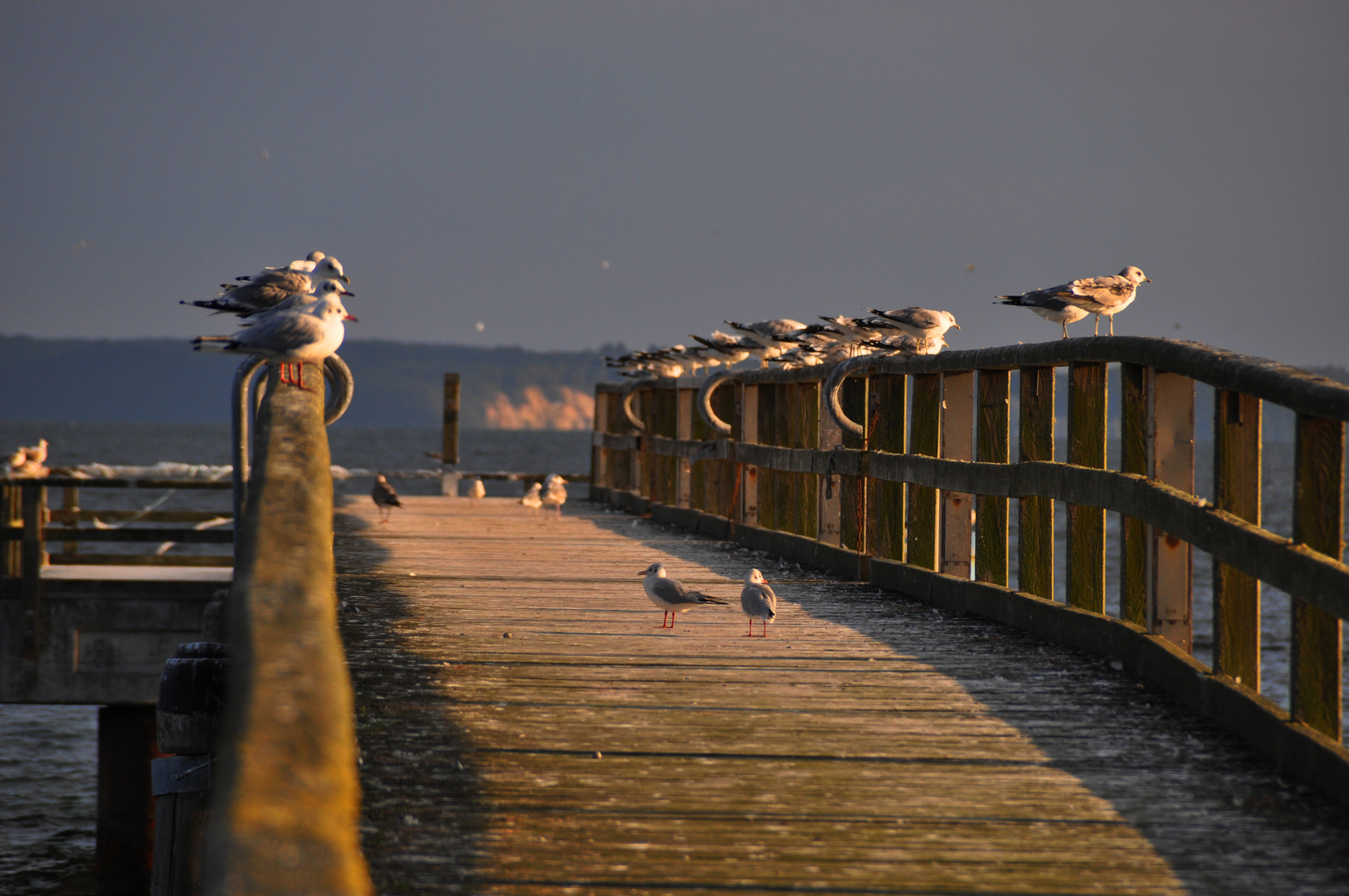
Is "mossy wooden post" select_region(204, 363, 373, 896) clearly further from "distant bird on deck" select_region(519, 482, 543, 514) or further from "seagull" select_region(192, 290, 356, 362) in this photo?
"distant bird on deck" select_region(519, 482, 543, 514)

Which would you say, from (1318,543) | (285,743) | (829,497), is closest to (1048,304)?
(829,497)

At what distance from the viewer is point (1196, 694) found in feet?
14.0

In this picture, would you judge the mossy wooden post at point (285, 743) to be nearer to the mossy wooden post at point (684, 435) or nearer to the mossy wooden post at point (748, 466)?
the mossy wooden post at point (748, 466)

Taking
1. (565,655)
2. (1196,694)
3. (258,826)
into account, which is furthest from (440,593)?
(258,826)

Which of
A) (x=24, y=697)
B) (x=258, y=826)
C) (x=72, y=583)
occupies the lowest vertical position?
(x=24, y=697)

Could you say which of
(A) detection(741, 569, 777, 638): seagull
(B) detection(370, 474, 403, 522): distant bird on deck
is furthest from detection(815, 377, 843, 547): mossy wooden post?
(B) detection(370, 474, 403, 522): distant bird on deck

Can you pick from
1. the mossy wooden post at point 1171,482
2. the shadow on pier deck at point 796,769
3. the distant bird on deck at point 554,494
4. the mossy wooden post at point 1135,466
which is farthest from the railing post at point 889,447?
the distant bird on deck at point 554,494

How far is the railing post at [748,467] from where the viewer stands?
10.6 metres

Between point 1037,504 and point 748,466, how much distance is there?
4.94 metres

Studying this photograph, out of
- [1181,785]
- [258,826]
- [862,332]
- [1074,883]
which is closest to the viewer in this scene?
[258,826]

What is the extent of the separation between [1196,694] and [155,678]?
10491mm

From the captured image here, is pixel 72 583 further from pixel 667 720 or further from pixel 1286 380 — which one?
pixel 1286 380

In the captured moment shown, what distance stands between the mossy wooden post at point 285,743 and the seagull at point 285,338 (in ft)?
11.6

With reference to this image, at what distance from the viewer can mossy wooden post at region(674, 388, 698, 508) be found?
12.9m
